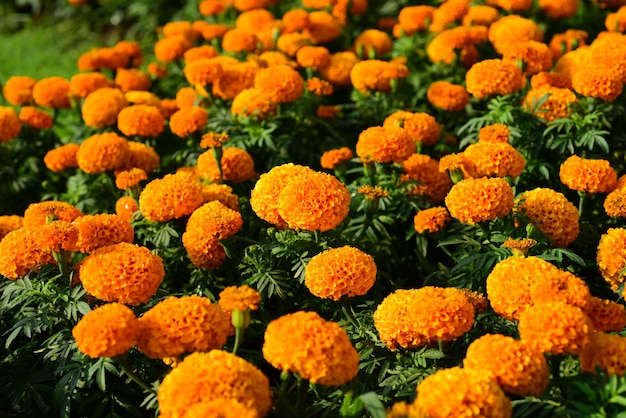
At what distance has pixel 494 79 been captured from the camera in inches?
171

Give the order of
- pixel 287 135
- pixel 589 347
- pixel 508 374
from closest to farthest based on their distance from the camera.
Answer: pixel 508 374 → pixel 589 347 → pixel 287 135

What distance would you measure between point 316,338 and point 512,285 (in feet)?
2.70

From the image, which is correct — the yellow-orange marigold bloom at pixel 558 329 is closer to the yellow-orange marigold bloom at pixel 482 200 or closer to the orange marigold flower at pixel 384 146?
the yellow-orange marigold bloom at pixel 482 200

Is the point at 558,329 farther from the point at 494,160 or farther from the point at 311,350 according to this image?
the point at 494,160

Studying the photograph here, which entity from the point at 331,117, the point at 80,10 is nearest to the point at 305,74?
the point at 331,117

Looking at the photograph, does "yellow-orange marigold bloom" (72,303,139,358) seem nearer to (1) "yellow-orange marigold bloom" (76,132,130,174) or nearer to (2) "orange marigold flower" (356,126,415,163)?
(2) "orange marigold flower" (356,126,415,163)

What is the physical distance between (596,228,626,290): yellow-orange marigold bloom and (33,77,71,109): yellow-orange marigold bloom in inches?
158

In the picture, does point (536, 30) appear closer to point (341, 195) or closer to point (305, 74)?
point (305, 74)

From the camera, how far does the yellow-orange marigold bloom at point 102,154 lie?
4.33 m

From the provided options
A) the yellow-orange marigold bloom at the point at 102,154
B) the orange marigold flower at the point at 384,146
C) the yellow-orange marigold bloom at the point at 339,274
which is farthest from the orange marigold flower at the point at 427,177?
the yellow-orange marigold bloom at the point at 102,154

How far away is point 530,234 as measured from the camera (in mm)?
3365

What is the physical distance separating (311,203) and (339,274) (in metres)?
0.37

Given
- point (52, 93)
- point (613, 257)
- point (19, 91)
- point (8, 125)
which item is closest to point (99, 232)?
point (8, 125)

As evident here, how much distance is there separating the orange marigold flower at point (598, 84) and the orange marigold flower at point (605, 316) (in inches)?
72.1
